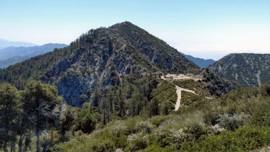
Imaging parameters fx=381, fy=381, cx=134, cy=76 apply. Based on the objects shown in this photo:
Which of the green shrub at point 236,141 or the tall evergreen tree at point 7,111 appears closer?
the green shrub at point 236,141

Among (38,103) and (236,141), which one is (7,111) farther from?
(236,141)

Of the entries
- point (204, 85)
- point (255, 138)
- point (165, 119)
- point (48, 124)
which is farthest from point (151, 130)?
point (204, 85)

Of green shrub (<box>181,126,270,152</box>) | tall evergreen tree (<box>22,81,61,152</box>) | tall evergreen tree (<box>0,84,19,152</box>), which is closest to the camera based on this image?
green shrub (<box>181,126,270,152</box>)

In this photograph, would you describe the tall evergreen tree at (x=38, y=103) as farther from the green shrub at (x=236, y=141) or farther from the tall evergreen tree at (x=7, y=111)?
the green shrub at (x=236, y=141)

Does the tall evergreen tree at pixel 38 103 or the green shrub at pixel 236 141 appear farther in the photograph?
the tall evergreen tree at pixel 38 103

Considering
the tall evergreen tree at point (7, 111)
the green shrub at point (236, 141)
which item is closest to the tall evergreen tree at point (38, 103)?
the tall evergreen tree at point (7, 111)

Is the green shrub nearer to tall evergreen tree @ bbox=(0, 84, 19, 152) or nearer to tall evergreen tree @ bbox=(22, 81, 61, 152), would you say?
tall evergreen tree @ bbox=(0, 84, 19, 152)

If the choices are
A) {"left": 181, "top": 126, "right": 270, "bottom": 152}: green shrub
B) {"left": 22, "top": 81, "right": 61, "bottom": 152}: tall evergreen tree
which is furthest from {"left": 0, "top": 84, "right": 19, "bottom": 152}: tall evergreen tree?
{"left": 181, "top": 126, "right": 270, "bottom": 152}: green shrub

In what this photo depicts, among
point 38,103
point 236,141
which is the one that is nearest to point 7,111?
point 38,103

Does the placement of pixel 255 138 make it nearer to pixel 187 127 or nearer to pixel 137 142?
pixel 187 127

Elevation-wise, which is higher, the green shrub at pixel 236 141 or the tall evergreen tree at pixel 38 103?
the green shrub at pixel 236 141

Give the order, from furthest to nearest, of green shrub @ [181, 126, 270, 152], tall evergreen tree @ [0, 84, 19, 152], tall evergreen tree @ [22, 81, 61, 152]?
tall evergreen tree @ [22, 81, 61, 152] → tall evergreen tree @ [0, 84, 19, 152] → green shrub @ [181, 126, 270, 152]

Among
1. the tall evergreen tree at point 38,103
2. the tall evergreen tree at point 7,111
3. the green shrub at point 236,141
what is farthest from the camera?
the tall evergreen tree at point 38,103

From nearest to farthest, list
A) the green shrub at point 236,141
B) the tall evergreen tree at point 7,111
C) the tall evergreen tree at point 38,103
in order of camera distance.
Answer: the green shrub at point 236,141
the tall evergreen tree at point 7,111
the tall evergreen tree at point 38,103
